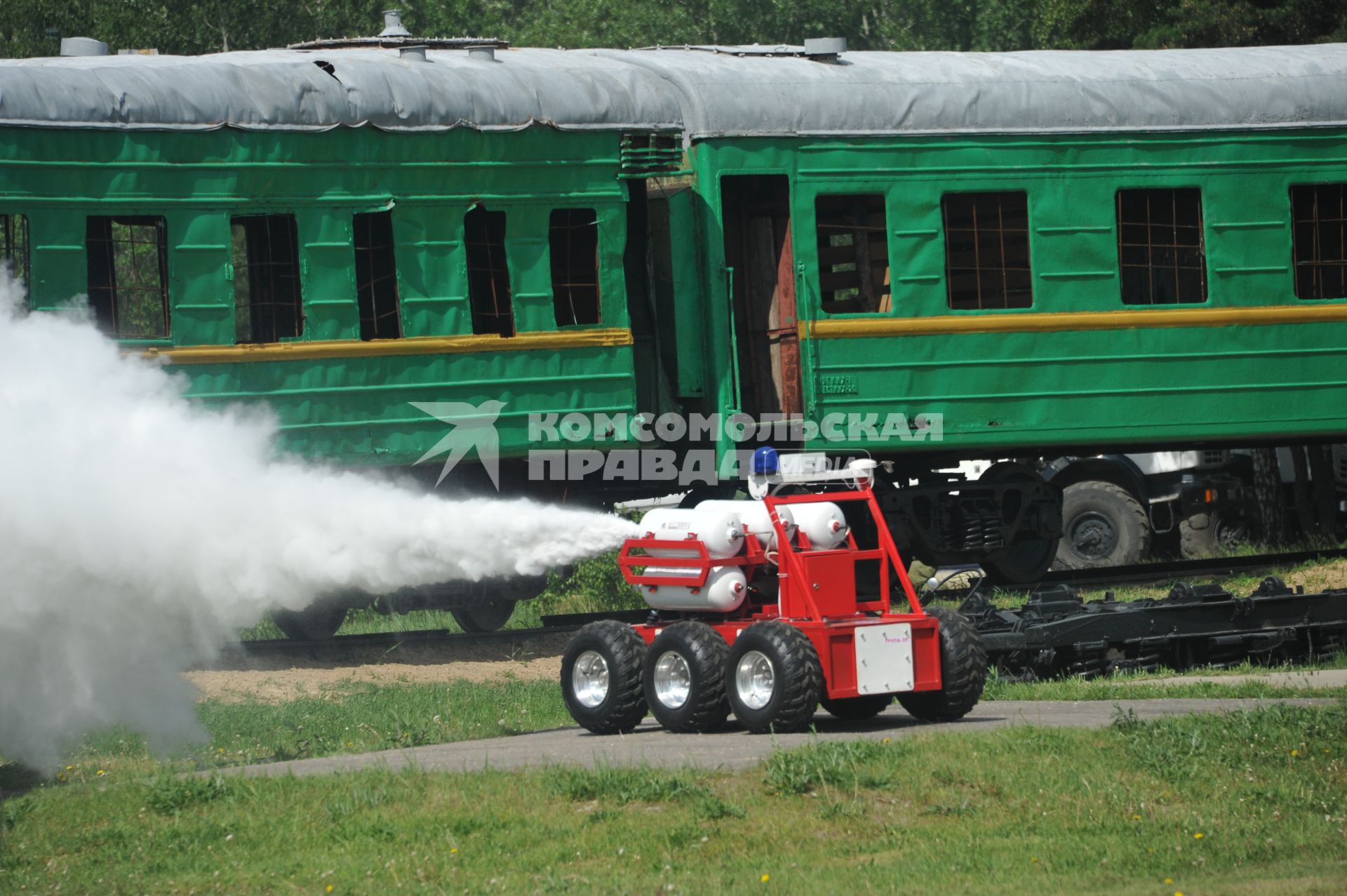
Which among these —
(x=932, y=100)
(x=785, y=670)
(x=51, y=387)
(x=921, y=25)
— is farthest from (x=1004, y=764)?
(x=921, y=25)

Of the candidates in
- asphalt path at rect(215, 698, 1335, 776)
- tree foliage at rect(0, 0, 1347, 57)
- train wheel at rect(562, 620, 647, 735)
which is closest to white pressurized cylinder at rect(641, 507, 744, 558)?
train wheel at rect(562, 620, 647, 735)

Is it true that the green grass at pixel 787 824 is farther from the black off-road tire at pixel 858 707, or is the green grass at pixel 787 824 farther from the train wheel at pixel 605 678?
the train wheel at pixel 605 678

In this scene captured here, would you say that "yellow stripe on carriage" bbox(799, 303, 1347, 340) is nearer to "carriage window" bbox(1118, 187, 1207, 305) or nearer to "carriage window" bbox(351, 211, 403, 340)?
"carriage window" bbox(1118, 187, 1207, 305)

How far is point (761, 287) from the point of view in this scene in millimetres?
16078

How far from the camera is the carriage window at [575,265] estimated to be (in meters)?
15.0

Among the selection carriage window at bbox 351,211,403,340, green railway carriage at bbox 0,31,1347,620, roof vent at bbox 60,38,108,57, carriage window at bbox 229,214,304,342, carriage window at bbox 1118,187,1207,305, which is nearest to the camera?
green railway carriage at bbox 0,31,1347,620

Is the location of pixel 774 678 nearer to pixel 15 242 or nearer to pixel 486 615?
pixel 15 242

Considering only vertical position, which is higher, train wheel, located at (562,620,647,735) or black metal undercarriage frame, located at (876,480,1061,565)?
black metal undercarriage frame, located at (876,480,1061,565)

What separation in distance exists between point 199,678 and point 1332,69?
11654mm

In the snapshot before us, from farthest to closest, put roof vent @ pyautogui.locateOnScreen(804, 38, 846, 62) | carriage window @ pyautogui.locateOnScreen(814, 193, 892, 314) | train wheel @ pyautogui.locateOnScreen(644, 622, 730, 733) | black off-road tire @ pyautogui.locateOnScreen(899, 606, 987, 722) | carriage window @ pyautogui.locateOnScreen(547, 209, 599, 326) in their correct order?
roof vent @ pyautogui.locateOnScreen(804, 38, 846, 62) < carriage window @ pyautogui.locateOnScreen(814, 193, 892, 314) < carriage window @ pyautogui.locateOnScreen(547, 209, 599, 326) < black off-road tire @ pyautogui.locateOnScreen(899, 606, 987, 722) < train wheel @ pyautogui.locateOnScreen(644, 622, 730, 733)

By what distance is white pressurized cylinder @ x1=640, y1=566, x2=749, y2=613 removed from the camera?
10.5 meters

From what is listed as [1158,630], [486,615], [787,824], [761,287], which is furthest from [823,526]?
[486,615]

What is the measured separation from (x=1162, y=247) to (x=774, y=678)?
822 centimetres

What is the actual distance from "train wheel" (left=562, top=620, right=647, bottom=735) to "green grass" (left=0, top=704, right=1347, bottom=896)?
1659 millimetres
